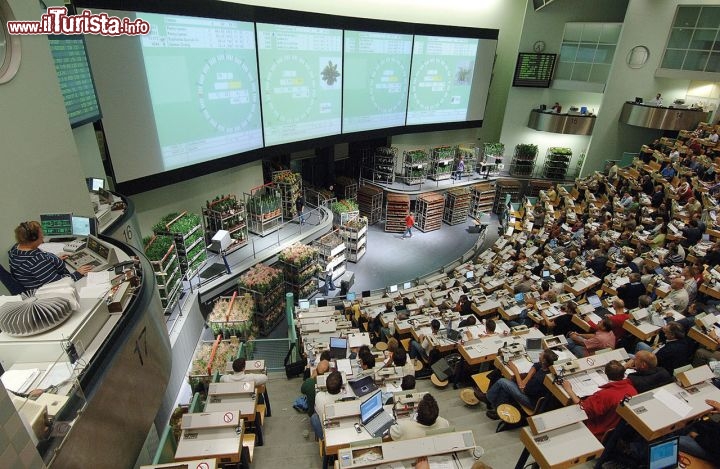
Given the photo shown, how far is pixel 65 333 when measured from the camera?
296 cm

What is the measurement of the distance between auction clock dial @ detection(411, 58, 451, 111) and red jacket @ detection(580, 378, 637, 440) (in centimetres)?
1350

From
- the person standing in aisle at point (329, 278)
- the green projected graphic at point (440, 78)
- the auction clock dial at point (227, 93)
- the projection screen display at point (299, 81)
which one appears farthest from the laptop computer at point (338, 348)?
the green projected graphic at point (440, 78)

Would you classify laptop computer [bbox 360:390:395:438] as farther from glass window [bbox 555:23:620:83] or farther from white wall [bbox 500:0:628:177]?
glass window [bbox 555:23:620:83]

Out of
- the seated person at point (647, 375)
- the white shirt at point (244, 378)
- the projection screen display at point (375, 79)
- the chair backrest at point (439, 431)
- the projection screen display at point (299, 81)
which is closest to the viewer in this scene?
the chair backrest at point (439, 431)

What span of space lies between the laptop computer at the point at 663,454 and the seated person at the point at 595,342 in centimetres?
232

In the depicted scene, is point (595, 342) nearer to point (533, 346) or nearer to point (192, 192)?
point (533, 346)

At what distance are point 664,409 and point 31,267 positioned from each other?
6248 mm

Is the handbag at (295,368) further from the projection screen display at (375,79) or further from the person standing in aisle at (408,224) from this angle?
the projection screen display at (375,79)

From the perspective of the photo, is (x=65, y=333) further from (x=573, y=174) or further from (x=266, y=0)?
(x=573, y=174)

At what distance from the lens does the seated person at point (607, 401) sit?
4.14 metres

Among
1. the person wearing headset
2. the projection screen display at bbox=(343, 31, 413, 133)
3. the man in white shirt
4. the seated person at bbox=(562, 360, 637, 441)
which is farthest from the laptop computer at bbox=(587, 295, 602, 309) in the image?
the projection screen display at bbox=(343, 31, 413, 133)

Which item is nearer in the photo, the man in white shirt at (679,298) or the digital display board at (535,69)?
the man in white shirt at (679,298)

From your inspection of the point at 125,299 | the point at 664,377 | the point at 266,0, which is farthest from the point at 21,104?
the point at 266,0

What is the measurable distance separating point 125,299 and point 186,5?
7.52 meters
